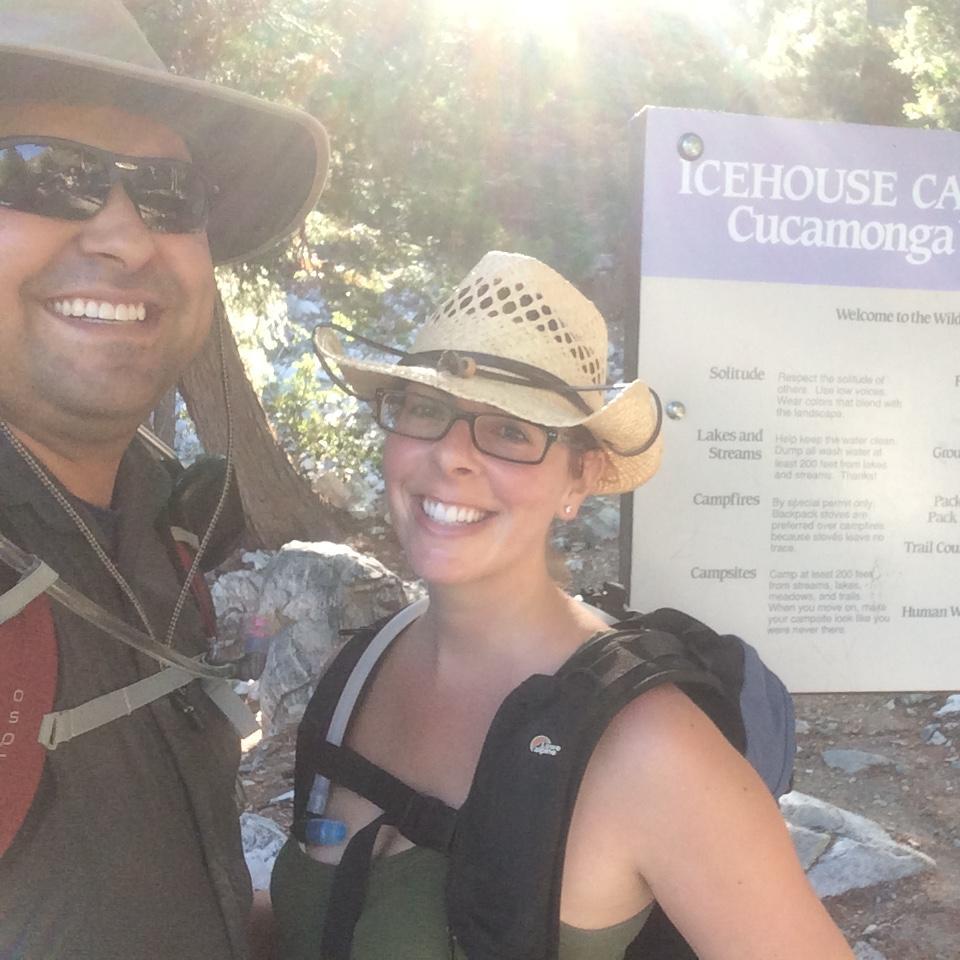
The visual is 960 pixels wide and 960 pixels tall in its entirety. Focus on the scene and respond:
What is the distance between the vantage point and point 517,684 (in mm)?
1844

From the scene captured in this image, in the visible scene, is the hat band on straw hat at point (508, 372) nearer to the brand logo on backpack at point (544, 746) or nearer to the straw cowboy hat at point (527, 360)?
the straw cowboy hat at point (527, 360)

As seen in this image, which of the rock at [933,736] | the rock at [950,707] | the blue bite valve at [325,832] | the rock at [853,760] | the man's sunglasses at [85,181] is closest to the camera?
the man's sunglasses at [85,181]

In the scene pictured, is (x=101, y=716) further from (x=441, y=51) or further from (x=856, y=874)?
(x=441, y=51)

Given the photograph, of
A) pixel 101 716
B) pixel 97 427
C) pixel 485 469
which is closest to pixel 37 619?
pixel 101 716

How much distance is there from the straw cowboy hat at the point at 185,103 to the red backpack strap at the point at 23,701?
0.91m

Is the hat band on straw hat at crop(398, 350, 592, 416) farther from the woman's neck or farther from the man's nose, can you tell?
the man's nose

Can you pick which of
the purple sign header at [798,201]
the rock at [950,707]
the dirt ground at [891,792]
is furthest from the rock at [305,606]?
the purple sign header at [798,201]

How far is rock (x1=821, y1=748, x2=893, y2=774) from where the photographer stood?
4.82 metres

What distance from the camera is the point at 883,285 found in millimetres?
2561

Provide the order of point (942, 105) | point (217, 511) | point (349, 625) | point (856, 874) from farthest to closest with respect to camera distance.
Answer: point (942, 105), point (349, 625), point (856, 874), point (217, 511)

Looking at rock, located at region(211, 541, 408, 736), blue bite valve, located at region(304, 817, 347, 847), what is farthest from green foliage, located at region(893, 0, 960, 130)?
blue bite valve, located at region(304, 817, 347, 847)

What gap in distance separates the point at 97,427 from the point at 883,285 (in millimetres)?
1965

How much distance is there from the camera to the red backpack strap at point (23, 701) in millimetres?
1443

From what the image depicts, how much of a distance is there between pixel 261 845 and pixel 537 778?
103 inches
